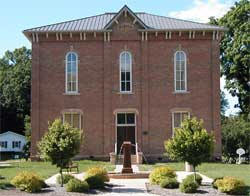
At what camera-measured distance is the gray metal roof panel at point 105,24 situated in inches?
1479

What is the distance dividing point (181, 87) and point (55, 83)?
9458 mm

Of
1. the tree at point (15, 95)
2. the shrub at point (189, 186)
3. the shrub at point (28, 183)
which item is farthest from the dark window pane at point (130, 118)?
the tree at point (15, 95)

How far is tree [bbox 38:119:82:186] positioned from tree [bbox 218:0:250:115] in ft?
97.9

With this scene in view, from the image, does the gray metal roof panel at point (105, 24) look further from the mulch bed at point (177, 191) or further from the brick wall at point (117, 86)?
the mulch bed at point (177, 191)

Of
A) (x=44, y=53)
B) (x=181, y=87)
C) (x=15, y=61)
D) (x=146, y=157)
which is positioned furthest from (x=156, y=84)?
(x=15, y=61)

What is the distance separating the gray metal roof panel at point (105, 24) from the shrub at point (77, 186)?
2041cm

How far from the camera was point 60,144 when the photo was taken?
63.6ft

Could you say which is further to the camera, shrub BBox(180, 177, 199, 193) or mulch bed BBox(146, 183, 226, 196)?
shrub BBox(180, 177, 199, 193)

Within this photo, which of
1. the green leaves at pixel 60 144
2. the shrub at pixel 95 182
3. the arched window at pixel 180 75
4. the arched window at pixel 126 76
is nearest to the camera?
the green leaves at pixel 60 144

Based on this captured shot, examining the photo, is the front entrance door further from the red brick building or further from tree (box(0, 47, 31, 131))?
tree (box(0, 47, 31, 131))

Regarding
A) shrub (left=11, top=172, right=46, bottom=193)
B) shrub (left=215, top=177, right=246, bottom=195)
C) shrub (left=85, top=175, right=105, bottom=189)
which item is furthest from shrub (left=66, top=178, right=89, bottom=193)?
shrub (left=215, top=177, right=246, bottom=195)

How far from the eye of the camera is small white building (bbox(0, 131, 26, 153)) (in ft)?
225

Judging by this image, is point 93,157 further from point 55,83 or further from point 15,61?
point 15,61

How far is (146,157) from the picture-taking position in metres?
36.7
